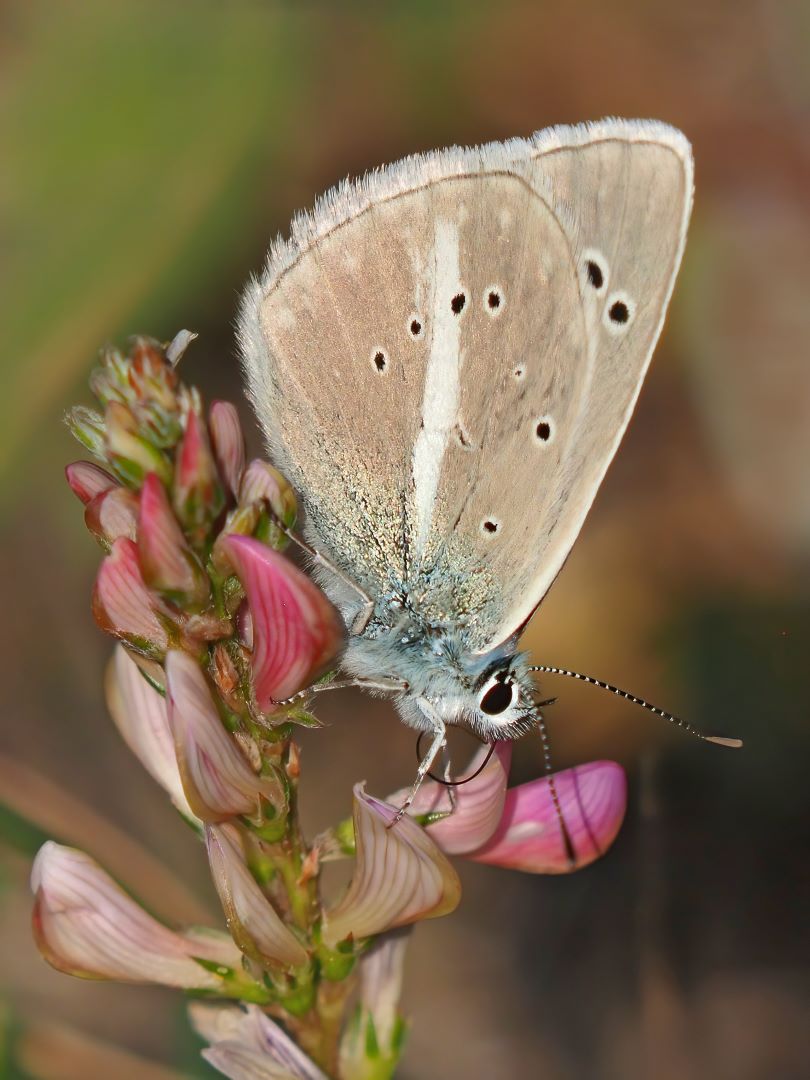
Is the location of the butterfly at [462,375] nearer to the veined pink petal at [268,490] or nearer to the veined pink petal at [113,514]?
the veined pink petal at [268,490]

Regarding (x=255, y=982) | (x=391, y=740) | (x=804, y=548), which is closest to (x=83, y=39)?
(x=391, y=740)

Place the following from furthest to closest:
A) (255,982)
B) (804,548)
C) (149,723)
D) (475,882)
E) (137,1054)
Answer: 1. (804,548)
2. (475,882)
3. (137,1054)
4. (149,723)
5. (255,982)

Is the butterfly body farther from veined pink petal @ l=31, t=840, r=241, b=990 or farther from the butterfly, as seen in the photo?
veined pink petal @ l=31, t=840, r=241, b=990

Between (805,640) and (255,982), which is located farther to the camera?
(805,640)

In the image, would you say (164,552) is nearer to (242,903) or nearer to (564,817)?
(242,903)

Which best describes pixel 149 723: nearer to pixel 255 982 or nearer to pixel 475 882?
pixel 255 982

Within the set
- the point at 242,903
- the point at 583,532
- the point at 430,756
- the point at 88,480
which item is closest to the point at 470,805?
the point at 430,756

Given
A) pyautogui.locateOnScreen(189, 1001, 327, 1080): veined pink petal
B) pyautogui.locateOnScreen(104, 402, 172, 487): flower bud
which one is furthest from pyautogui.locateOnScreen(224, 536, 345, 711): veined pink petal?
pyautogui.locateOnScreen(189, 1001, 327, 1080): veined pink petal
